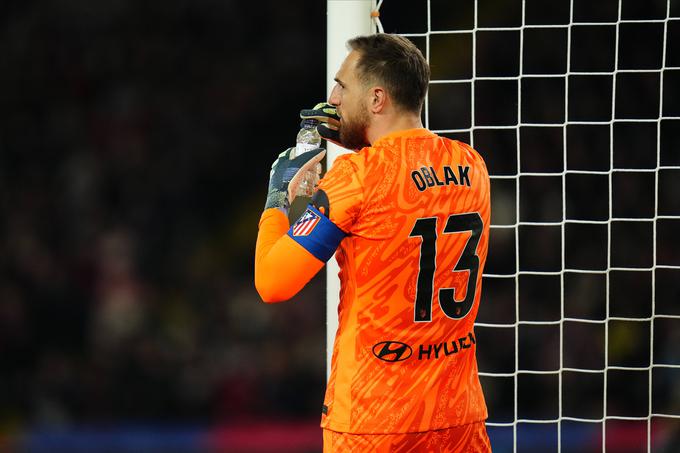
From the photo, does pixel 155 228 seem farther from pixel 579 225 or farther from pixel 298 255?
pixel 298 255

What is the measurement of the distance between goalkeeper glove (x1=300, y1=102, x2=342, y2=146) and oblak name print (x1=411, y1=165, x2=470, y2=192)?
260 millimetres

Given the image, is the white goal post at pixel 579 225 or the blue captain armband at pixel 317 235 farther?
the white goal post at pixel 579 225

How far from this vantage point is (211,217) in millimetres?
6816

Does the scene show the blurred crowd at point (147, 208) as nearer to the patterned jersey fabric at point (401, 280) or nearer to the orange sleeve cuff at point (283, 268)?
the patterned jersey fabric at point (401, 280)

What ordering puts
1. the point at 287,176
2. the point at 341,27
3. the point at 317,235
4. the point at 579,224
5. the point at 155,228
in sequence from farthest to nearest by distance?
the point at 155,228
the point at 579,224
the point at 341,27
the point at 287,176
the point at 317,235

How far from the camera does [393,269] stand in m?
1.85

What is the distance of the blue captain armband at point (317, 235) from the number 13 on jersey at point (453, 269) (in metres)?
0.17

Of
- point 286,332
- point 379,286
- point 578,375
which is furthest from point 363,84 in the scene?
point 286,332

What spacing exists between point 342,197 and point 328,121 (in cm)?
31

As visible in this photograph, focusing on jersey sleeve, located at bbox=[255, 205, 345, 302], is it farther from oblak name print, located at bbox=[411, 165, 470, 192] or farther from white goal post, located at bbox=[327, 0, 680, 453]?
white goal post, located at bbox=[327, 0, 680, 453]

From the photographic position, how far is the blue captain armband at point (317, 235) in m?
1.80

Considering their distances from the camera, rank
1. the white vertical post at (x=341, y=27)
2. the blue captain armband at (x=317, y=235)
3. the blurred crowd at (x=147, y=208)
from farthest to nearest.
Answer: the blurred crowd at (x=147, y=208), the white vertical post at (x=341, y=27), the blue captain armband at (x=317, y=235)

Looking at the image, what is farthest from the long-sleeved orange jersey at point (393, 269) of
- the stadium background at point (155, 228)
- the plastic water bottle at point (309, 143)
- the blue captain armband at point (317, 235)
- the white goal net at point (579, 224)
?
the stadium background at point (155, 228)

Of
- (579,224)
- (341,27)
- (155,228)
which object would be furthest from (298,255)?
(155,228)
